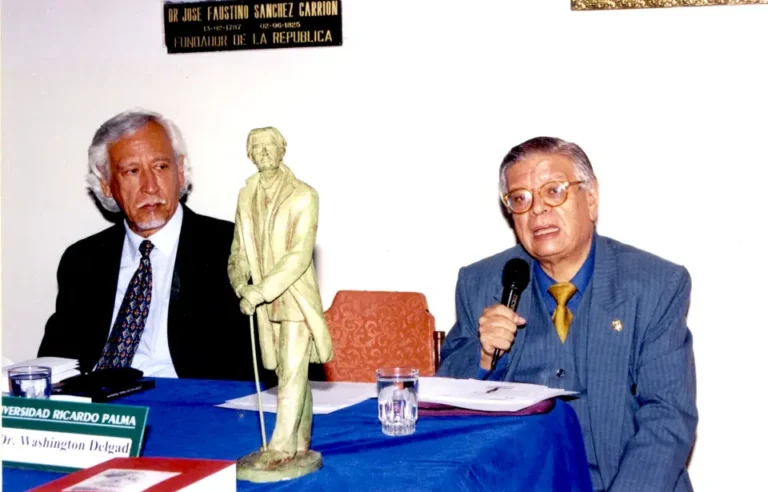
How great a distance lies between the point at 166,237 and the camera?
3410 millimetres

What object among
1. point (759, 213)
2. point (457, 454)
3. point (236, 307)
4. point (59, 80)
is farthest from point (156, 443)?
point (59, 80)

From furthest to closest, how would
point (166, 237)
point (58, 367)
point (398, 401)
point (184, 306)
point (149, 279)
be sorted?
point (166, 237) < point (149, 279) < point (184, 306) < point (58, 367) < point (398, 401)

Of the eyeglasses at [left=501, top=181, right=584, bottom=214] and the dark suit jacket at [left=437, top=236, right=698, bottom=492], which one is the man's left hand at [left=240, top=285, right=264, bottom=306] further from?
the eyeglasses at [left=501, top=181, right=584, bottom=214]

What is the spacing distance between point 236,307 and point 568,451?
1500 millimetres

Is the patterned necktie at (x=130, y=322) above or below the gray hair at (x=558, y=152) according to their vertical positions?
below

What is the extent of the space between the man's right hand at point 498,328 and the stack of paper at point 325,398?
34 centimetres

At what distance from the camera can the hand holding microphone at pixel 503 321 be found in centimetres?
235

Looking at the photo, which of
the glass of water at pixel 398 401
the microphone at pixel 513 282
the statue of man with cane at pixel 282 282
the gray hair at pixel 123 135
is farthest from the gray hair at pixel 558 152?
the gray hair at pixel 123 135

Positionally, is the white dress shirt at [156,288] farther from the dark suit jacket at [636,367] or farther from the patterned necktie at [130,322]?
the dark suit jacket at [636,367]

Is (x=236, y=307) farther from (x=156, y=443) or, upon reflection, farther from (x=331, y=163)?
(x=156, y=443)

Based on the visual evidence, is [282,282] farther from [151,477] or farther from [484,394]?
[484,394]

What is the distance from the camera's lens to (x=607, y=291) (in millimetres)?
2420

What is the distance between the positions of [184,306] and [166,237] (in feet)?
1.19

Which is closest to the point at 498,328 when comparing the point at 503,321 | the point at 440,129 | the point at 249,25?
the point at 503,321
